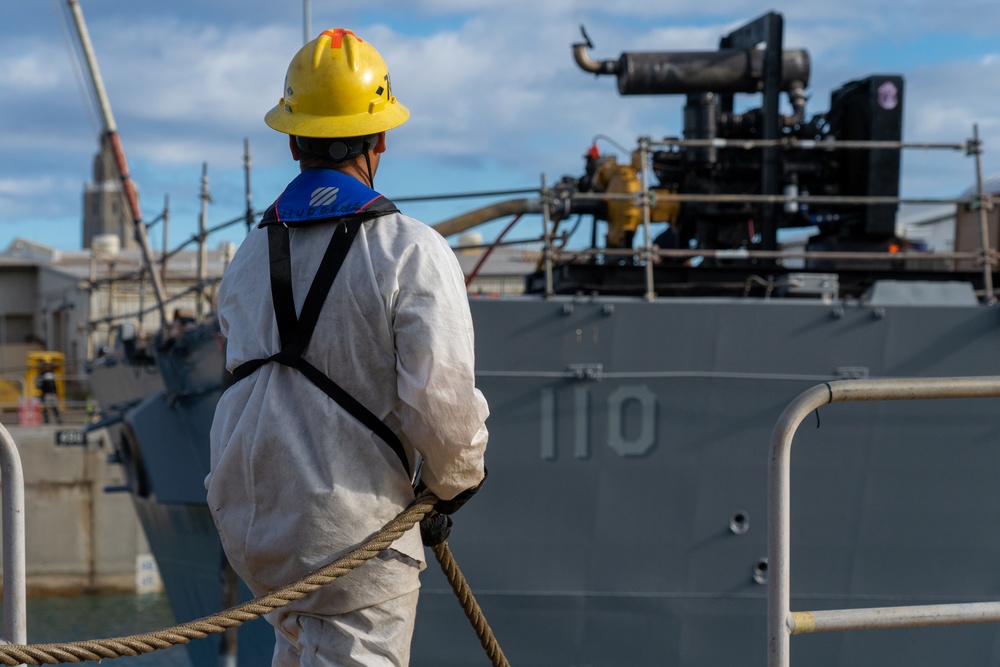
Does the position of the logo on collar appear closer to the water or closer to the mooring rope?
the mooring rope

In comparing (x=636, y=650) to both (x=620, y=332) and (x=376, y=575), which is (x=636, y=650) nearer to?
(x=620, y=332)

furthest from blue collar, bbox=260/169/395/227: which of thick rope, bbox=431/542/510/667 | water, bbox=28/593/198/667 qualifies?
water, bbox=28/593/198/667

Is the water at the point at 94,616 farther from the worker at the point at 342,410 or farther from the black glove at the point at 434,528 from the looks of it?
the worker at the point at 342,410

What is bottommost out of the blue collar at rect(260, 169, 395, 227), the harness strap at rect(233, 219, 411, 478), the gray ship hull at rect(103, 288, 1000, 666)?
the gray ship hull at rect(103, 288, 1000, 666)

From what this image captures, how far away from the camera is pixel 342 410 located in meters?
2.30

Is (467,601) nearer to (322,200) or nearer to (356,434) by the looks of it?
(356,434)

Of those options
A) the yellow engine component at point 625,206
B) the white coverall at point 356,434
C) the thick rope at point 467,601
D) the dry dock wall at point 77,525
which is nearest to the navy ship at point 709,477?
the yellow engine component at point 625,206

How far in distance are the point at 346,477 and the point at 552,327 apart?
442 centimetres

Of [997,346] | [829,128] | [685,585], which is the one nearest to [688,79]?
[829,128]

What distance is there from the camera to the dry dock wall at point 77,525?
815 inches

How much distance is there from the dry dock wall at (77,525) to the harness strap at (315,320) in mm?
19607

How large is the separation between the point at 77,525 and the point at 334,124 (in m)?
20.4

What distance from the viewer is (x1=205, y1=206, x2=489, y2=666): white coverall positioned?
7.45 feet

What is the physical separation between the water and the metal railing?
1613 cm
